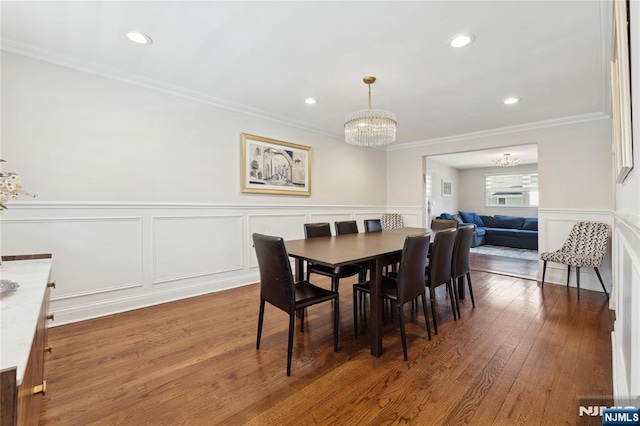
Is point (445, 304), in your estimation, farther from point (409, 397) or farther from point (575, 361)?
point (409, 397)

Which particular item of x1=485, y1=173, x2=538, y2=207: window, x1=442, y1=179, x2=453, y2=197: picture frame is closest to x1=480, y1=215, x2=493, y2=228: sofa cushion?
x1=485, y1=173, x2=538, y2=207: window

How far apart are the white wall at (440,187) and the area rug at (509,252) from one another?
1645mm

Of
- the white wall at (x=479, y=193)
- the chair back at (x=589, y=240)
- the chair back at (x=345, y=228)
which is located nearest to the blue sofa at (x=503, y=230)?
the white wall at (x=479, y=193)

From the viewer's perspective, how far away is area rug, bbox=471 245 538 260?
19.9 ft

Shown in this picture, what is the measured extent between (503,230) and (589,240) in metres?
4.06

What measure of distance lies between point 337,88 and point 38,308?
3.02m

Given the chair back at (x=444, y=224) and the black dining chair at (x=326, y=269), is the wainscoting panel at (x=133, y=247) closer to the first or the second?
the black dining chair at (x=326, y=269)

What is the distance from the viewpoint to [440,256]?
2453mm

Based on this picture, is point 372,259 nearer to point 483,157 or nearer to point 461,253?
point 461,253

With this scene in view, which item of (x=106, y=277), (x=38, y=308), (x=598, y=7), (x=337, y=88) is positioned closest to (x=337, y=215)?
(x=337, y=88)

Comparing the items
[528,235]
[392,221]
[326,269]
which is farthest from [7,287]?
[528,235]

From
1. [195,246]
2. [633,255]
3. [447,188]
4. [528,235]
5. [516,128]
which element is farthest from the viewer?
[447,188]

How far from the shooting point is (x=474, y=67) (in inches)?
104

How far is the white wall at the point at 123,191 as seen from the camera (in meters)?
2.44
